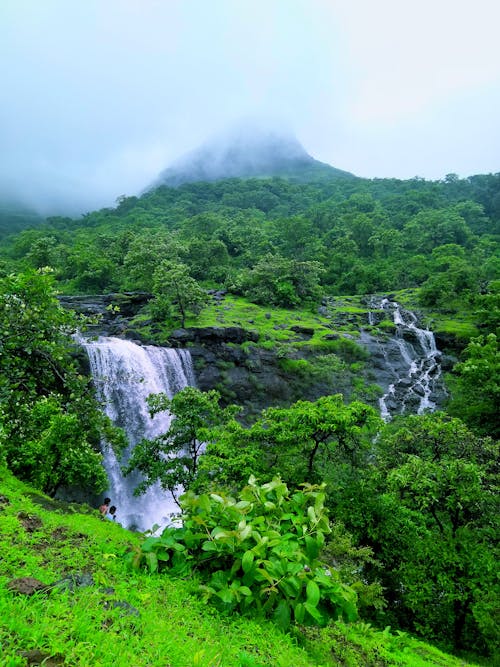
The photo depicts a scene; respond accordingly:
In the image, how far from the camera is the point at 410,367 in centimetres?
2878

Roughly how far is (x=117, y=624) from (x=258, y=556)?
1.11m

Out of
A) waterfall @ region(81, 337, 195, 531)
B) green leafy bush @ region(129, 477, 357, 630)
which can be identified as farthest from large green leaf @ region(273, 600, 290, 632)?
waterfall @ region(81, 337, 195, 531)

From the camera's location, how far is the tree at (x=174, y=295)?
86.3 ft

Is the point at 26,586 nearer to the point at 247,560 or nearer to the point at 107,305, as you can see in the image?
the point at 247,560

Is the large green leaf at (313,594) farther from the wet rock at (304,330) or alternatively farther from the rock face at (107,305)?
the wet rock at (304,330)

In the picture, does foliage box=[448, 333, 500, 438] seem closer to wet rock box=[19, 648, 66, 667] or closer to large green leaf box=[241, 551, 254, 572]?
large green leaf box=[241, 551, 254, 572]

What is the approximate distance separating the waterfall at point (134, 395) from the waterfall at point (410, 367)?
13967 mm

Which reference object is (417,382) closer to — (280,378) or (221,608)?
(280,378)

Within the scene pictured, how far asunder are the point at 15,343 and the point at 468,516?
34.7 ft

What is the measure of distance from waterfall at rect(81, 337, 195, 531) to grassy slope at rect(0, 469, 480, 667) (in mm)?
12445

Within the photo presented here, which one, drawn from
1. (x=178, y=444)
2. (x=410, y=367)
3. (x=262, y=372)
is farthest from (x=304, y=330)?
(x=178, y=444)

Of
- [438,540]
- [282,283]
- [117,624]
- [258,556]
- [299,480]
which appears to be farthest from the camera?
[282,283]

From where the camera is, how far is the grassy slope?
7.28 ft

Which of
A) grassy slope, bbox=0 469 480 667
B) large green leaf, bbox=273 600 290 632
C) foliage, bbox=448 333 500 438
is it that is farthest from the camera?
foliage, bbox=448 333 500 438
